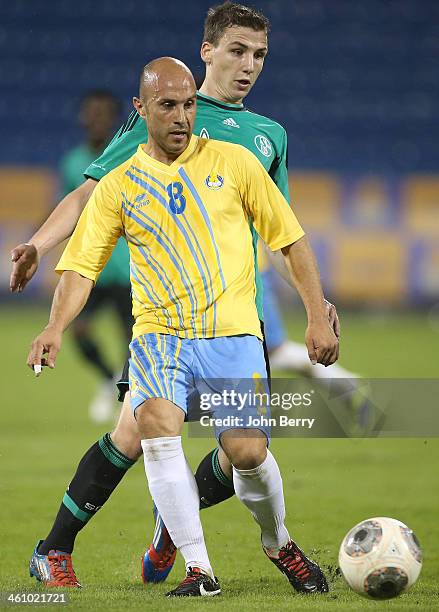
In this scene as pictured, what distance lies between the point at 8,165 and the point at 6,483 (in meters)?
12.0

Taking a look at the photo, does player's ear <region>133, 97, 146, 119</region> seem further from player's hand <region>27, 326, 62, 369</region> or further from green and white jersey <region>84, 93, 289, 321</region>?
player's hand <region>27, 326, 62, 369</region>

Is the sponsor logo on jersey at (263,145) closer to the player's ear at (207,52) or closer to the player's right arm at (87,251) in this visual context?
the player's ear at (207,52)

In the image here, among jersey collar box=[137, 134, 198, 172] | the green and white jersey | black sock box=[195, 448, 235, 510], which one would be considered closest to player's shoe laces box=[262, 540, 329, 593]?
black sock box=[195, 448, 235, 510]

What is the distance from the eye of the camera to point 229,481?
4.48 metres

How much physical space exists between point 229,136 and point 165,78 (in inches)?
21.3

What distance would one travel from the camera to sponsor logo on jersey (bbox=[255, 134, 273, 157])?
4.32 metres

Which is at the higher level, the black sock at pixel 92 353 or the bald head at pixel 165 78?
the bald head at pixel 165 78

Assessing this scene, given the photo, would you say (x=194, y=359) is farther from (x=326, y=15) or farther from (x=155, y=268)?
(x=326, y=15)

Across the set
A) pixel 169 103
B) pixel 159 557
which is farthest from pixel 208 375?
pixel 169 103

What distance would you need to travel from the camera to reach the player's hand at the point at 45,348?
3.75m

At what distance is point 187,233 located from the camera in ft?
12.9

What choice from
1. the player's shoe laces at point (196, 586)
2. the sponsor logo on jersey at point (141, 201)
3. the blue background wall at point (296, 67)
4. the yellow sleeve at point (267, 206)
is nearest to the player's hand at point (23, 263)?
the sponsor logo on jersey at point (141, 201)

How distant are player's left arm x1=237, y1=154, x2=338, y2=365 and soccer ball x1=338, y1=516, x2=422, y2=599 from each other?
746 millimetres

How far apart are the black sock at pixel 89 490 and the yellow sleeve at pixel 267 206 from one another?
974 millimetres
